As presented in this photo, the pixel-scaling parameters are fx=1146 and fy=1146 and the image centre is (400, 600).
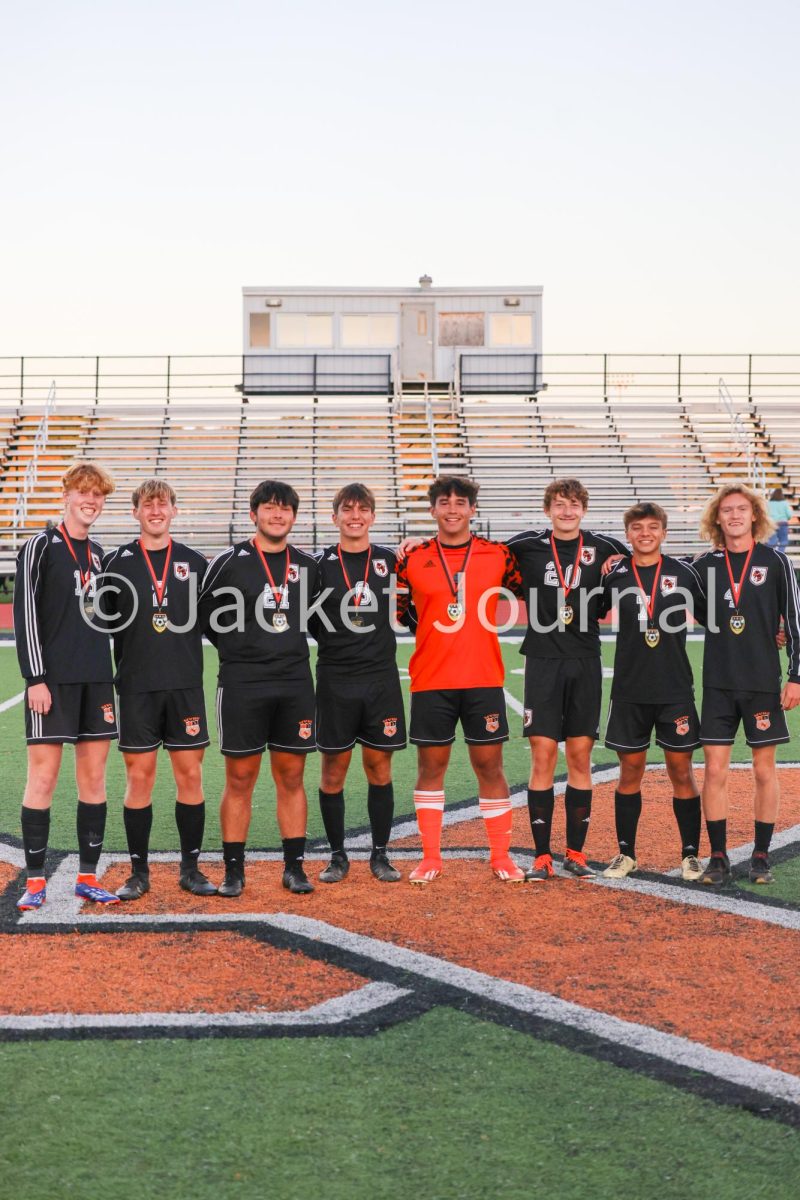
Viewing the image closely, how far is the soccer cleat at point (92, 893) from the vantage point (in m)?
4.75

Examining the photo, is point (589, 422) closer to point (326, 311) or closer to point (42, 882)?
point (326, 311)

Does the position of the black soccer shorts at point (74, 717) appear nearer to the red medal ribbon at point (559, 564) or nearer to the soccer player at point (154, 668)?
the soccer player at point (154, 668)

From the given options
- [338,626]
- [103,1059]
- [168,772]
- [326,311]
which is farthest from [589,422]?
[103,1059]

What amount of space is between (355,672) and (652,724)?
4.57 feet

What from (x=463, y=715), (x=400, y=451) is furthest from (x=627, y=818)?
(x=400, y=451)

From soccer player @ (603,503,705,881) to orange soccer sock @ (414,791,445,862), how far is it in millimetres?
782

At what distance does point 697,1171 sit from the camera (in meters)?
2.62

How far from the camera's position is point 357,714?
16.8 ft

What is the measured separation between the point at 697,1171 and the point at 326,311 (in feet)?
90.8

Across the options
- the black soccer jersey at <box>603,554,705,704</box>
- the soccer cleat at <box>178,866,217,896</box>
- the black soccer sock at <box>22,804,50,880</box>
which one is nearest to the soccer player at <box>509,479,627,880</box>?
the black soccer jersey at <box>603,554,705,704</box>

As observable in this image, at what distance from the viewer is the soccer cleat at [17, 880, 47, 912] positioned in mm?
4672

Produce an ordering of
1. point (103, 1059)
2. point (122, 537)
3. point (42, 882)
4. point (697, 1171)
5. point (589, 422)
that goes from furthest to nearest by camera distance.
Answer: point (589, 422) < point (122, 537) < point (42, 882) < point (103, 1059) < point (697, 1171)

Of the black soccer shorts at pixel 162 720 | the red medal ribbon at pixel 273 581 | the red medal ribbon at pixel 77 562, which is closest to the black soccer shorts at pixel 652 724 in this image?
the red medal ribbon at pixel 273 581

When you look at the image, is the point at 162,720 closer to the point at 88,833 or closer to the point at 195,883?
the point at 88,833
